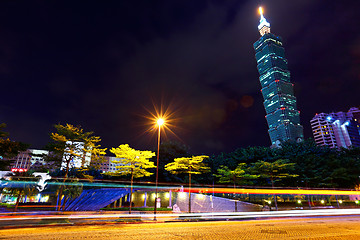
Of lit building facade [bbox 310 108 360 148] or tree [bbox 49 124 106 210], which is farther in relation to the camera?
lit building facade [bbox 310 108 360 148]

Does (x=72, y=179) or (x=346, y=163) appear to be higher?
(x=346, y=163)

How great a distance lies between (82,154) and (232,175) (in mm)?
20637

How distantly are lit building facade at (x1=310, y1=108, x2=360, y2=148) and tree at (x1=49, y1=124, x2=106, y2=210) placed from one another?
194884mm

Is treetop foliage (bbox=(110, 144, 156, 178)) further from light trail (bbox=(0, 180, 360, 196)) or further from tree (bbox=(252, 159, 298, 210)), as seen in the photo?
tree (bbox=(252, 159, 298, 210))

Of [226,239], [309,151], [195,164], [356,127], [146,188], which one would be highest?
[356,127]

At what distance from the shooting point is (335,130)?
17725 centimetres

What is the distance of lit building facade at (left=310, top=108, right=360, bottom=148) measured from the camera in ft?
557

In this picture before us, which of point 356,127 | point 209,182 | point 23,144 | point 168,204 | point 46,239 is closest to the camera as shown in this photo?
point 46,239

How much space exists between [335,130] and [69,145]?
217520mm

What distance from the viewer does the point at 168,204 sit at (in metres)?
30.8

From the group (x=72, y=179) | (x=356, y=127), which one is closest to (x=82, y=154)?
(x=72, y=179)

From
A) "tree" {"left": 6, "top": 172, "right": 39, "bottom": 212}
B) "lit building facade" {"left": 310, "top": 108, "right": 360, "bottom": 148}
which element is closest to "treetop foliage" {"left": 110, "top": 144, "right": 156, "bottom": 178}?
"tree" {"left": 6, "top": 172, "right": 39, "bottom": 212}

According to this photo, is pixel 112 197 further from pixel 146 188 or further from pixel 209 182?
pixel 209 182

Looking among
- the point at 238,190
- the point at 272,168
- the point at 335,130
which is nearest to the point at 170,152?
the point at 238,190
